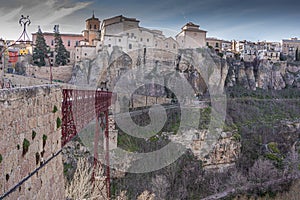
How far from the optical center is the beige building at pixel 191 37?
36.3 metres

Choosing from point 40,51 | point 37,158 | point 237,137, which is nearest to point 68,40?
point 40,51

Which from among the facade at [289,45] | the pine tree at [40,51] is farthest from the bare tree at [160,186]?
the facade at [289,45]

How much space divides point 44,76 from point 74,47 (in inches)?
228

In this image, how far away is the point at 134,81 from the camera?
2950cm

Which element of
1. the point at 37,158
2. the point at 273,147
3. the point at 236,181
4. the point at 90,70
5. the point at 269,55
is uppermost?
the point at 269,55

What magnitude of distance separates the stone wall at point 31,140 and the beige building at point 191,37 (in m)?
33.2

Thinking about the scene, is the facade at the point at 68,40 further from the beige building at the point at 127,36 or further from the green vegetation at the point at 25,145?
the green vegetation at the point at 25,145

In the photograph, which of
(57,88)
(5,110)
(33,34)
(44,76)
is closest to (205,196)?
(57,88)

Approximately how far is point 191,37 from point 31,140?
3492 cm

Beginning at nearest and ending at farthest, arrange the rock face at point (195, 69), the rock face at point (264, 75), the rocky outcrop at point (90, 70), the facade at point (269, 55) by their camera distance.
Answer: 1. the rocky outcrop at point (90, 70)
2. the rock face at point (195, 69)
3. the rock face at point (264, 75)
4. the facade at point (269, 55)

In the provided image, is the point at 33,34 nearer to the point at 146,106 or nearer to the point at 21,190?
the point at 146,106

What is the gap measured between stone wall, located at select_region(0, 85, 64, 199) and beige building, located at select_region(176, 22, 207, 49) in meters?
33.2

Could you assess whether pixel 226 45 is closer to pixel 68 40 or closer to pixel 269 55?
pixel 269 55

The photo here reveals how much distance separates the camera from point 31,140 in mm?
3451
